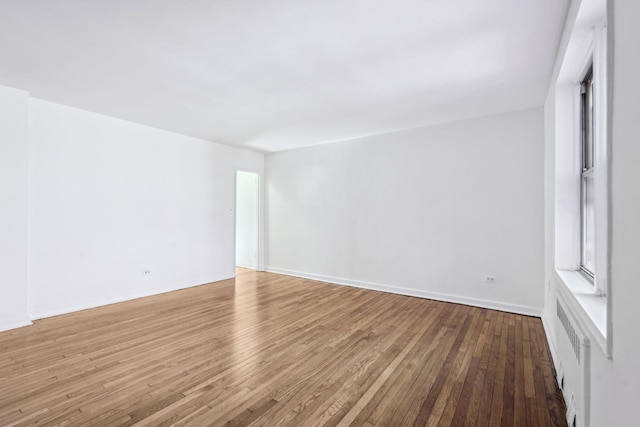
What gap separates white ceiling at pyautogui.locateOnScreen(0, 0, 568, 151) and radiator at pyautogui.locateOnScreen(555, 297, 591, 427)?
1994mm

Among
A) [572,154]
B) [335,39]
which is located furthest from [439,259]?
[335,39]

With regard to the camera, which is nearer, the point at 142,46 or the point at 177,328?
the point at 142,46

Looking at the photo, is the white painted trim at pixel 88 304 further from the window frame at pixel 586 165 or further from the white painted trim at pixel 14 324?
the window frame at pixel 586 165

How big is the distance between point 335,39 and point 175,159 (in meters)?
3.81

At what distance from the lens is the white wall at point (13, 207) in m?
3.28

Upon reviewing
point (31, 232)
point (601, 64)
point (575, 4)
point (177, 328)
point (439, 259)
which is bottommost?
point (177, 328)

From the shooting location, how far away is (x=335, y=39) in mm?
2268

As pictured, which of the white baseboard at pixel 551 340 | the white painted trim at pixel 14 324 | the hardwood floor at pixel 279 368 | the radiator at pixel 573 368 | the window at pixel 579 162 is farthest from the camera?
the white painted trim at pixel 14 324

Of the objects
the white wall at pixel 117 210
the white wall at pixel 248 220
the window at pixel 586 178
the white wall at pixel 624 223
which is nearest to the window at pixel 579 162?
the window at pixel 586 178

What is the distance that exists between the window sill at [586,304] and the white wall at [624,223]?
155 mm

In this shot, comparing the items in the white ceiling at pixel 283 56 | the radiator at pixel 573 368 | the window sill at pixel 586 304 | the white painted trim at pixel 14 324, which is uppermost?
the white ceiling at pixel 283 56

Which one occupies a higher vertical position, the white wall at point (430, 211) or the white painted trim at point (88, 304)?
the white wall at point (430, 211)

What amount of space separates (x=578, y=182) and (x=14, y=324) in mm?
5847

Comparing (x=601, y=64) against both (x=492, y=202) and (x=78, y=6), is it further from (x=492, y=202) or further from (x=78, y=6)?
(x=78, y=6)
